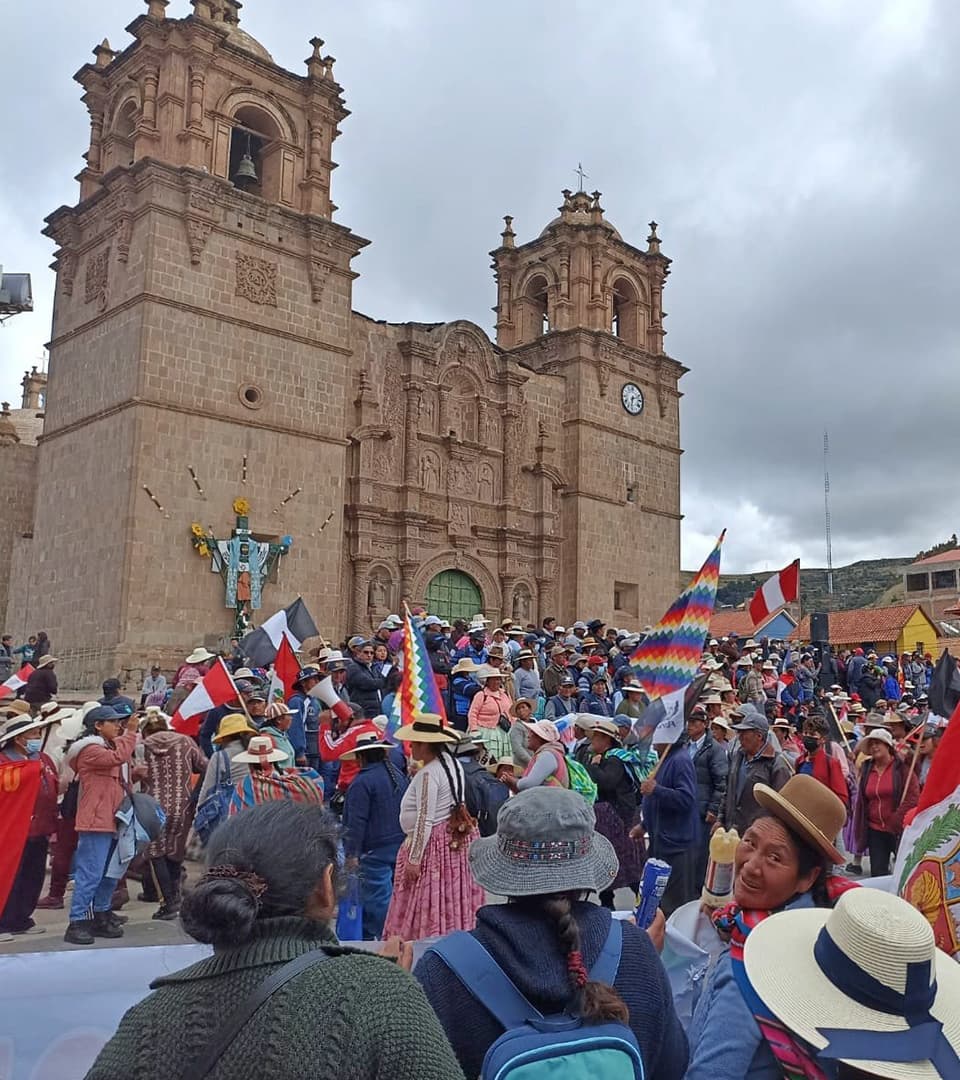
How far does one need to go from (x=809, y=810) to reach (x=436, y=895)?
307 cm

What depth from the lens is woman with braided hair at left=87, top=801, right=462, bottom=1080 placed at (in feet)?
4.97

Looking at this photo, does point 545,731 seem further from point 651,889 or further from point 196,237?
point 196,237

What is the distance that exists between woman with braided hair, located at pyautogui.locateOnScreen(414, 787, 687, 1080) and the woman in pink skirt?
3.04 meters

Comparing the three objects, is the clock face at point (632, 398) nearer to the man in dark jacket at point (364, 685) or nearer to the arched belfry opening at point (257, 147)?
the arched belfry opening at point (257, 147)

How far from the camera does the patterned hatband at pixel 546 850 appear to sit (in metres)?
2.24

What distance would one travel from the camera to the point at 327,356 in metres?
21.6

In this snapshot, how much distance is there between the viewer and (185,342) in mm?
19391

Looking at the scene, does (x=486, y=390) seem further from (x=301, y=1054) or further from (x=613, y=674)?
(x=301, y=1054)

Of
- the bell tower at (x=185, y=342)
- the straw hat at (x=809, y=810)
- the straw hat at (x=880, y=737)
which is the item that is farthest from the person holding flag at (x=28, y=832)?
the bell tower at (x=185, y=342)

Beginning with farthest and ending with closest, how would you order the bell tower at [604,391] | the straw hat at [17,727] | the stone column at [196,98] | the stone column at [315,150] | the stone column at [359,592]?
1. the bell tower at [604,391]
2. the stone column at [315,150]
3. the stone column at [359,592]
4. the stone column at [196,98]
5. the straw hat at [17,727]

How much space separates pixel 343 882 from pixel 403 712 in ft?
17.5

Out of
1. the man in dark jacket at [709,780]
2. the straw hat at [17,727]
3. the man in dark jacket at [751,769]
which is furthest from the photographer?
the man in dark jacket at [709,780]

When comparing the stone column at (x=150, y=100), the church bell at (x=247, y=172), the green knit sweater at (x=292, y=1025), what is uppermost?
the stone column at (x=150, y=100)

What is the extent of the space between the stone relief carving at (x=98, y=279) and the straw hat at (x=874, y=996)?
21.0 m
